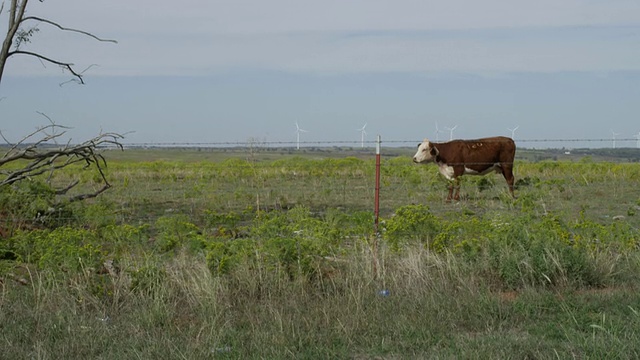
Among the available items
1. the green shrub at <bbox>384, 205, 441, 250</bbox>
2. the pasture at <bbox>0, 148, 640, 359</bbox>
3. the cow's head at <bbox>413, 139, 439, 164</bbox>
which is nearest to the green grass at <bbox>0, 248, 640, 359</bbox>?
the pasture at <bbox>0, 148, 640, 359</bbox>

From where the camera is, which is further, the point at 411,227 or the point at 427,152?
the point at 427,152

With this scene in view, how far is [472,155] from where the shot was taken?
20.7 meters

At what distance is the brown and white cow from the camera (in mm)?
20469

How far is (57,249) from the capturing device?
27.0 feet

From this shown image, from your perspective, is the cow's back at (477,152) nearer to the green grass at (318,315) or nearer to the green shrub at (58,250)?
the green grass at (318,315)

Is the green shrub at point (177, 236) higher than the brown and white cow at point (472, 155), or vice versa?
the brown and white cow at point (472, 155)

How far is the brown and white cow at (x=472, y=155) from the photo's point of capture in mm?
20469

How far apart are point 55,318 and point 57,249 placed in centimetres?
122

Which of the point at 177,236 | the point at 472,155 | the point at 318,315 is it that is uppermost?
the point at 472,155

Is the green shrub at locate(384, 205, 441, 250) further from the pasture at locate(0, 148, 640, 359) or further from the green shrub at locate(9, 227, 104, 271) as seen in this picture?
the green shrub at locate(9, 227, 104, 271)

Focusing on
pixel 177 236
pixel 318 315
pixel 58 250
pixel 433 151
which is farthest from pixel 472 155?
pixel 58 250

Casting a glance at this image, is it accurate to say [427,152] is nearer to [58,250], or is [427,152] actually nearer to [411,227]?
[411,227]

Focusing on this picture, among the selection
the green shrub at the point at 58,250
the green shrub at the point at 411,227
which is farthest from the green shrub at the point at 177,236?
the green shrub at the point at 411,227

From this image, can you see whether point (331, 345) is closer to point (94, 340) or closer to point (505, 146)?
point (94, 340)
